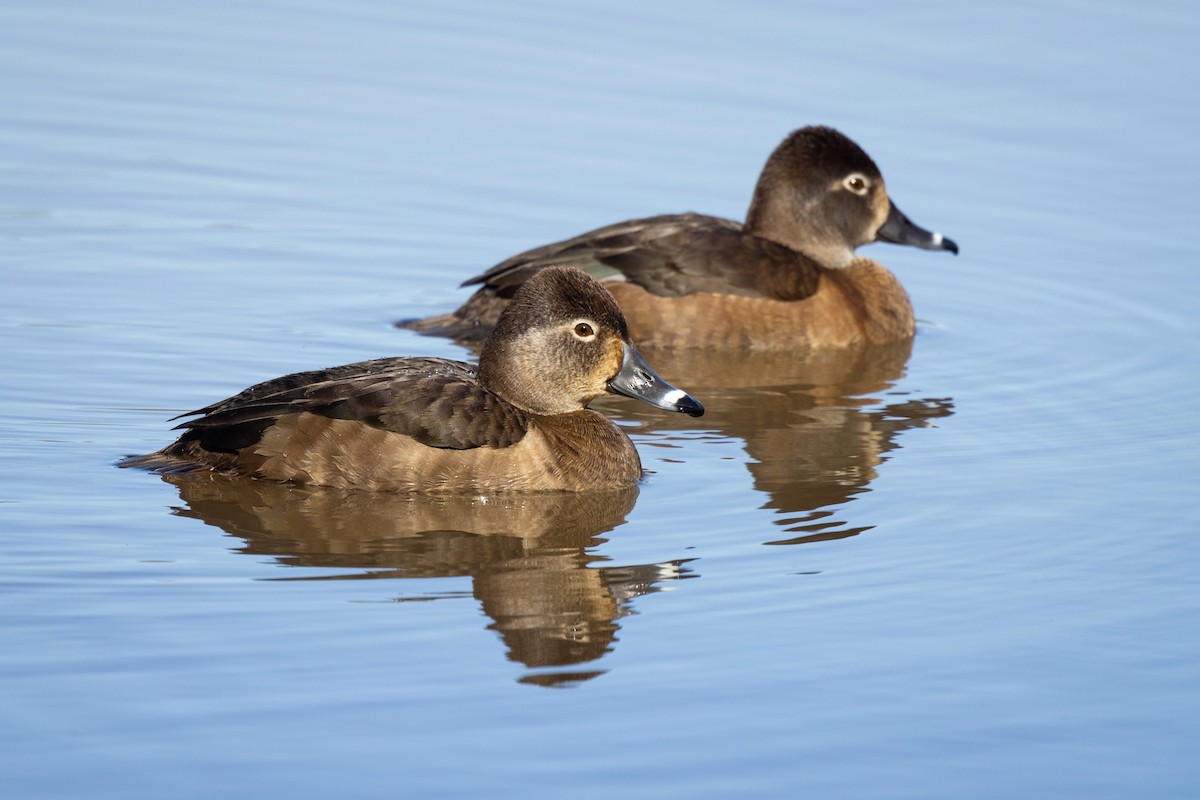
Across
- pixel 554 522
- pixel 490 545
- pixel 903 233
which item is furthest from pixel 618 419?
pixel 903 233

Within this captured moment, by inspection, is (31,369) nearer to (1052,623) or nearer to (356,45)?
(1052,623)

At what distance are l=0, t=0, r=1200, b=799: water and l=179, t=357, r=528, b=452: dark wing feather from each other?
0.29 m

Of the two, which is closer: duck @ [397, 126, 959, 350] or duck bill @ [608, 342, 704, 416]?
A: duck bill @ [608, 342, 704, 416]

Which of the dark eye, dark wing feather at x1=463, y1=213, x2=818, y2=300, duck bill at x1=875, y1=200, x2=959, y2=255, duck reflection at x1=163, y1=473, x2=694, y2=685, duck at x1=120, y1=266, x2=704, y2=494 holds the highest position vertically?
the dark eye

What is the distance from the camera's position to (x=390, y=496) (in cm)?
829

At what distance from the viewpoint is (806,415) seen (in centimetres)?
1033

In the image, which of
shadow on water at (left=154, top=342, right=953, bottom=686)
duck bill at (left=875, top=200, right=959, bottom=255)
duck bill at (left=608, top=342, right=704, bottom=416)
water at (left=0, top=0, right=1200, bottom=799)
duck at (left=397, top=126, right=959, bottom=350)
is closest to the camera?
water at (left=0, top=0, right=1200, bottom=799)

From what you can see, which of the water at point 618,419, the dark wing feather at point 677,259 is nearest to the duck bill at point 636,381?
the water at point 618,419

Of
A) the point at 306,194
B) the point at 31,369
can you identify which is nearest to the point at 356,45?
the point at 306,194

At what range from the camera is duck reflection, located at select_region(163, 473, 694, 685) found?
6.77 m

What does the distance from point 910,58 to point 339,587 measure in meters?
9.99

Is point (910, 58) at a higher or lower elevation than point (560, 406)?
higher

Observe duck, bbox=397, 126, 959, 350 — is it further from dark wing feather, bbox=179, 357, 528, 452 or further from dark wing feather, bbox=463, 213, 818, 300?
dark wing feather, bbox=179, 357, 528, 452

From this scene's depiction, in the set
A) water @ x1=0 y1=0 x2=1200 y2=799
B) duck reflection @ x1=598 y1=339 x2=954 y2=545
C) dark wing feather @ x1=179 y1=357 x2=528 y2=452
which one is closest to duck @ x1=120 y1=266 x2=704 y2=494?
dark wing feather @ x1=179 y1=357 x2=528 y2=452
